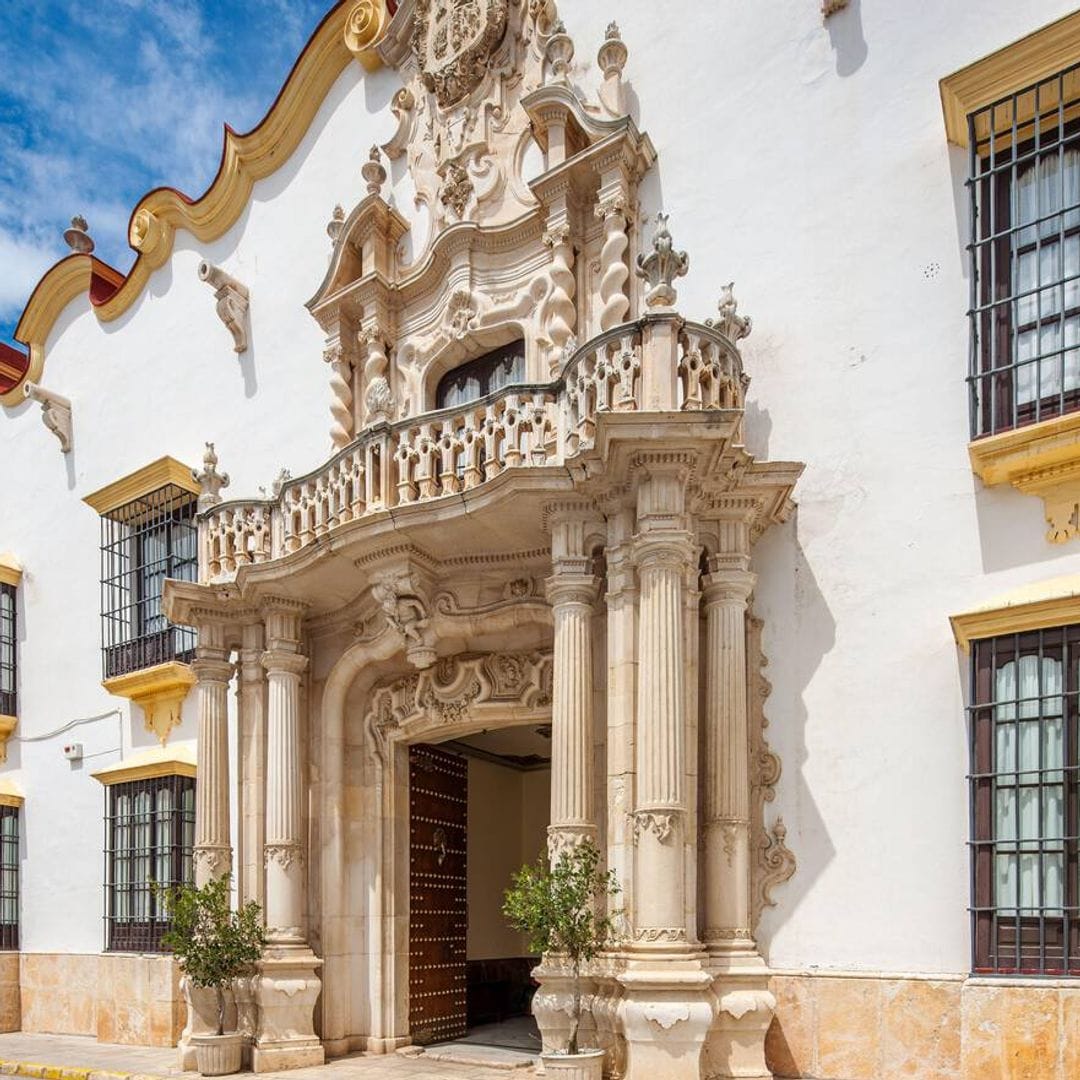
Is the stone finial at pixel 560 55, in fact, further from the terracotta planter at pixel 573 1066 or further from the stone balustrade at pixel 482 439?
the terracotta planter at pixel 573 1066

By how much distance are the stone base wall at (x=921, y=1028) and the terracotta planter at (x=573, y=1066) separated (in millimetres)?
1586

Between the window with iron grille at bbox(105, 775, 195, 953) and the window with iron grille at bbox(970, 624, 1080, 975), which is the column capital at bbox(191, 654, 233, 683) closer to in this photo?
the window with iron grille at bbox(105, 775, 195, 953)

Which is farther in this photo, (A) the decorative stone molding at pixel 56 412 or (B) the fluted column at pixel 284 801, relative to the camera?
(A) the decorative stone molding at pixel 56 412

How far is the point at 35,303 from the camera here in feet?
59.0

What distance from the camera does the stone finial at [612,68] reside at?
10.9 m

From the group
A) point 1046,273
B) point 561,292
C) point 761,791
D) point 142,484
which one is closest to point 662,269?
point 561,292

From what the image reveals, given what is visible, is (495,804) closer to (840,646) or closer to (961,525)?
(840,646)

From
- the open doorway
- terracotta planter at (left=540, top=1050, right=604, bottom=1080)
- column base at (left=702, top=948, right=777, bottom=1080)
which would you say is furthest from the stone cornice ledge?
the open doorway

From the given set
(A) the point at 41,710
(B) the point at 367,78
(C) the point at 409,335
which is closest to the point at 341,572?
(C) the point at 409,335

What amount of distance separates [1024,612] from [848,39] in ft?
16.1

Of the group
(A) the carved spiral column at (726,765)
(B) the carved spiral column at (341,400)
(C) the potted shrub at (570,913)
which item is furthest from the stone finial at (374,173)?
(C) the potted shrub at (570,913)

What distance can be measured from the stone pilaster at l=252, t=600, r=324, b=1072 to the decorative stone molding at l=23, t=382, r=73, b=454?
7.79 m

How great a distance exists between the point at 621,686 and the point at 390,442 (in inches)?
124

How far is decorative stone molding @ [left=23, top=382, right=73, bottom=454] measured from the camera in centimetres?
1736
